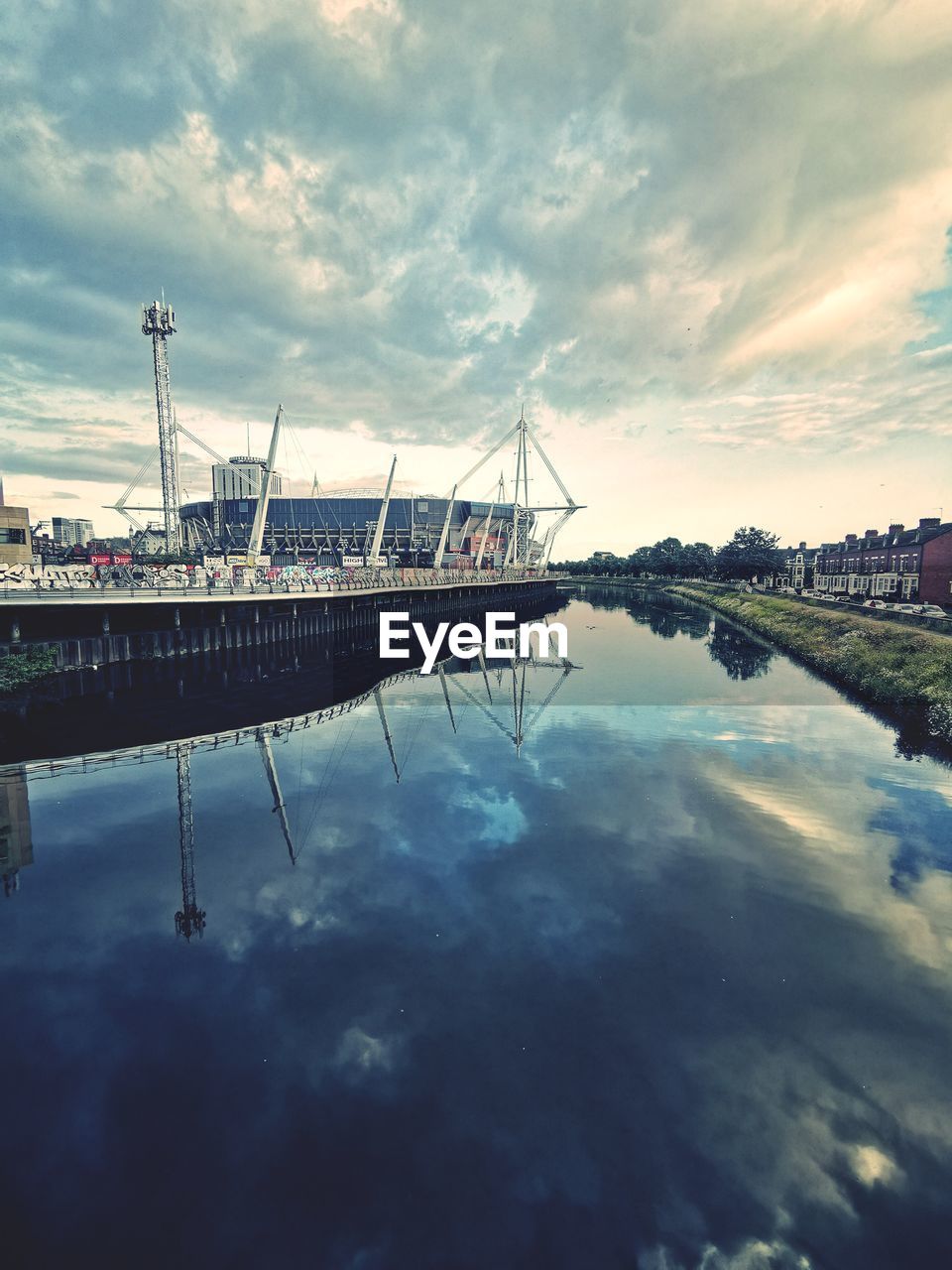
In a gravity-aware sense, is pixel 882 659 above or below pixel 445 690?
above

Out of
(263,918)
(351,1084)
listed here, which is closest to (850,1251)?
(351,1084)

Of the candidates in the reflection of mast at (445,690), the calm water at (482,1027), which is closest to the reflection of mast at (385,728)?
the calm water at (482,1027)

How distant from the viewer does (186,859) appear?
19.1 metres

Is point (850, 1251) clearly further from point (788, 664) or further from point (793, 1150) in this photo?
point (788, 664)

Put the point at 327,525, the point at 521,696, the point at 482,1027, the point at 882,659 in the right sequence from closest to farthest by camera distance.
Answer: the point at 482,1027
the point at 521,696
the point at 882,659
the point at 327,525

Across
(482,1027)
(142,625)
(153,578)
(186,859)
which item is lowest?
(186,859)

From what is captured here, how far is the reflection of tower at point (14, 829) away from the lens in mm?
18453

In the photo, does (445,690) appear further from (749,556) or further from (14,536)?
(749,556)

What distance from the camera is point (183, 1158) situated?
9180 millimetres

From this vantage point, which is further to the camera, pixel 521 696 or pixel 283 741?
pixel 521 696

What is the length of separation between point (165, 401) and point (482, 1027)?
4711 inches

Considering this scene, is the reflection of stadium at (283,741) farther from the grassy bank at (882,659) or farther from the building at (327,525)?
the building at (327,525)

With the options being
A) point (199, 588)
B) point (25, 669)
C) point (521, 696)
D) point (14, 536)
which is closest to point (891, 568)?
point (521, 696)

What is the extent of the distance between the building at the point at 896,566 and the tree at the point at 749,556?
558 inches
